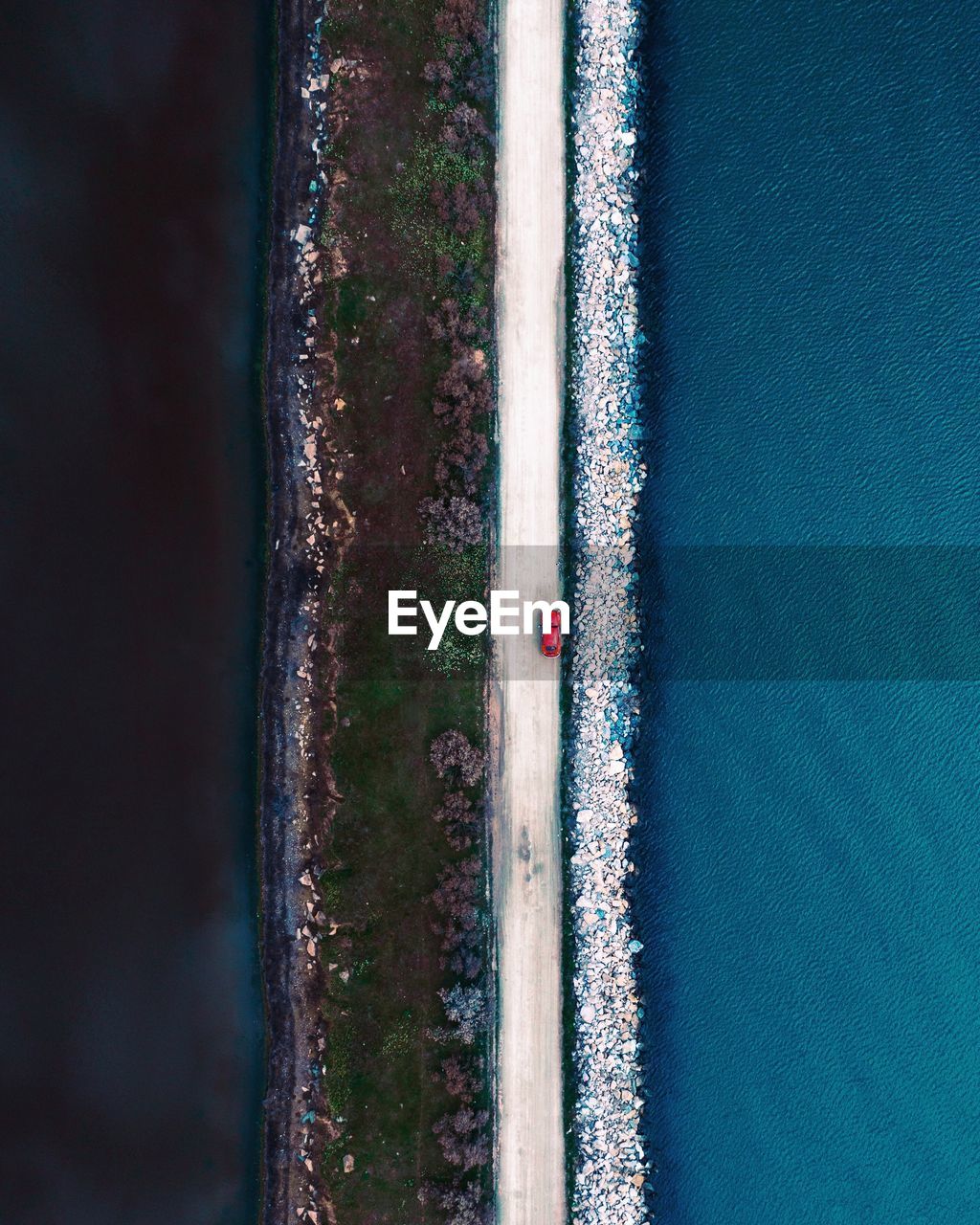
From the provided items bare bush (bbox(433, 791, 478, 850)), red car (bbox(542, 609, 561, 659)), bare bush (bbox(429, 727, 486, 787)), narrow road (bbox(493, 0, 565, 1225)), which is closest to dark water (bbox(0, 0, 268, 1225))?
bare bush (bbox(429, 727, 486, 787))

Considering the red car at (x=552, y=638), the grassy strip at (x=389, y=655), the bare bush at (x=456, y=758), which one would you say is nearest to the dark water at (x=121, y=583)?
the grassy strip at (x=389, y=655)

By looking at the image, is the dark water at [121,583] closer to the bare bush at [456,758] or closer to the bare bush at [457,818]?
the bare bush at [456,758]

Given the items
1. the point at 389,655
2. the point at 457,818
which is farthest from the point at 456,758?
the point at 389,655

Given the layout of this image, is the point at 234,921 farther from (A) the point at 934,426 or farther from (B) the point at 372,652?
(A) the point at 934,426

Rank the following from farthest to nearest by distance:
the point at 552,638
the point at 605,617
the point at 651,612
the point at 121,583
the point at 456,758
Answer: the point at 651,612 < the point at 605,617 < the point at 552,638 < the point at 456,758 < the point at 121,583

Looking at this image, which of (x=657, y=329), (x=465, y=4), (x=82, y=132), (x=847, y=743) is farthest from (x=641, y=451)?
(x=82, y=132)

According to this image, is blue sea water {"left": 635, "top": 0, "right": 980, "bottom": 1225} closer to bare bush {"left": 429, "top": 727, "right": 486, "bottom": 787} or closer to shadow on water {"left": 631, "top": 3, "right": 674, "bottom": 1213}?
shadow on water {"left": 631, "top": 3, "right": 674, "bottom": 1213}

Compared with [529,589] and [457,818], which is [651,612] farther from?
[457,818]
